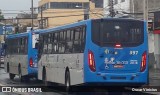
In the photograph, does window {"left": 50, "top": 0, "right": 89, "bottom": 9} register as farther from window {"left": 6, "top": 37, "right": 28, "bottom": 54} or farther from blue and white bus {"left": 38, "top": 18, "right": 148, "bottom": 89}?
blue and white bus {"left": 38, "top": 18, "right": 148, "bottom": 89}

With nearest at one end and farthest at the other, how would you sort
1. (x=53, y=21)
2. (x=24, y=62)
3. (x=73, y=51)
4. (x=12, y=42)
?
(x=73, y=51), (x=24, y=62), (x=12, y=42), (x=53, y=21)

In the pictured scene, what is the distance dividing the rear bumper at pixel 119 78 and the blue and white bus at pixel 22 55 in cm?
984

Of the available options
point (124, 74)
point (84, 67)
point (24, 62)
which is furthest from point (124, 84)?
point (24, 62)

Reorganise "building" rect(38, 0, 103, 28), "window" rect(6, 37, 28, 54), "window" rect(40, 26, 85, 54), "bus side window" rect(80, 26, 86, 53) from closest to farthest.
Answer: "bus side window" rect(80, 26, 86, 53) → "window" rect(40, 26, 85, 54) → "window" rect(6, 37, 28, 54) → "building" rect(38, 0, 103, 28)

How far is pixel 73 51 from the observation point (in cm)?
2011

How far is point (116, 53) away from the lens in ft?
60.7

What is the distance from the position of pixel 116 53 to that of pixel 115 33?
2.43ft

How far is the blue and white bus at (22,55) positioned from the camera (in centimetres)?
2836

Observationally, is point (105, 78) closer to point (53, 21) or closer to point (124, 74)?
point (124, 74)

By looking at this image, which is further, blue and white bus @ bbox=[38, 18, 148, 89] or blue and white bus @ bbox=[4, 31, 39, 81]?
blue and white bus @ bbox=[4, 31, 39, 81]

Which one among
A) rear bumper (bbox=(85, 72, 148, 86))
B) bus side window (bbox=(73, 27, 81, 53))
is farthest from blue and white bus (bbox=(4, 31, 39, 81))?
rear bumper (bbox=(85, 72, 148, 86))

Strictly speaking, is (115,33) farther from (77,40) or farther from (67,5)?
(67,5)

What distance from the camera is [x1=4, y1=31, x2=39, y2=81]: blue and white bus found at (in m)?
28.4

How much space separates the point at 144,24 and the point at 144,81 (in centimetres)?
211
